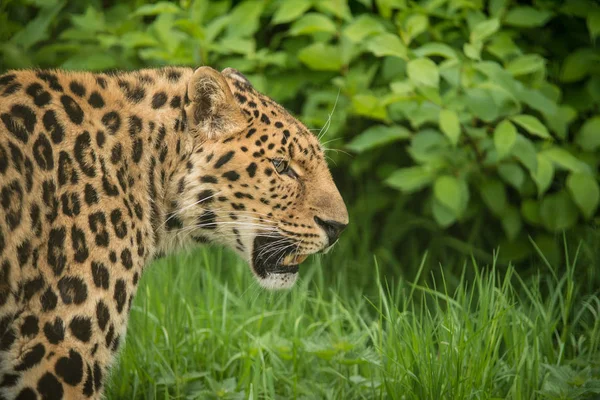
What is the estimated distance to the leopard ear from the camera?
493 cm

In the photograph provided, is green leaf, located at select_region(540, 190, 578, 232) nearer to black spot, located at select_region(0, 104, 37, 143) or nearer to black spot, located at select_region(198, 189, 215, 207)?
black spot, located at select_region(198, 189, 215, 207)

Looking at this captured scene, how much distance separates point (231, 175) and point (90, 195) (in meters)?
0.85

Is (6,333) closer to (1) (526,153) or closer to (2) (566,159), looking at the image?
(1) (526,153)

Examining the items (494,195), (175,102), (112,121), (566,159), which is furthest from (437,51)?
(112,121)

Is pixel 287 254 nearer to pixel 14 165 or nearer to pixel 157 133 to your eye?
pixel 157 133

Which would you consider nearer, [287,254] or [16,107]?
[16,107]

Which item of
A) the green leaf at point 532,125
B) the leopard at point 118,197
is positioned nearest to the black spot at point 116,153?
the leopard at point 118,197

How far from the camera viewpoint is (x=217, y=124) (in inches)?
198

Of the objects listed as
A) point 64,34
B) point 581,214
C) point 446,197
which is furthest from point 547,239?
point 64,34

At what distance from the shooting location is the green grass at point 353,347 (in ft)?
17.4

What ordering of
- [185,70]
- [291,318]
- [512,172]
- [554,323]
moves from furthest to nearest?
[512,172] < [291,318] < [554,323] < [185,70]

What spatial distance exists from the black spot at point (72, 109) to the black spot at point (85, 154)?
8 cm

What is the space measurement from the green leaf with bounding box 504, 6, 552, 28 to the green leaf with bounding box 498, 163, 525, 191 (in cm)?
115

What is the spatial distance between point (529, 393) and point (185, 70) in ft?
9.62
